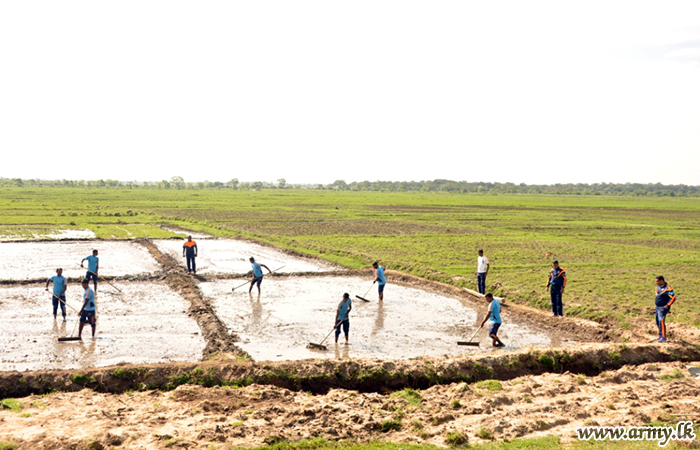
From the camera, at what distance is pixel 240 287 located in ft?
79.2

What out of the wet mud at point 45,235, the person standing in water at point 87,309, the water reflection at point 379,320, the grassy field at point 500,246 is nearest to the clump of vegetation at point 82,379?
the person standing in water at point 87,309

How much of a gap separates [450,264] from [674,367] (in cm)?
1602

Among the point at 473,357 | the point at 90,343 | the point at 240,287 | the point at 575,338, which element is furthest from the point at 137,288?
the point at 575,338

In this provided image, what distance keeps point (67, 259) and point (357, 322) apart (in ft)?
68.8

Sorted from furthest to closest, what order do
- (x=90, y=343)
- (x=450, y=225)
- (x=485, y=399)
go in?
(x=450, y=225)
(x=90, y=343)
(x=485, y=399)

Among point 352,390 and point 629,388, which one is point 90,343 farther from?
point 629,388

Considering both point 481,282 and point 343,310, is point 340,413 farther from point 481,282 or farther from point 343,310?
point 481,282

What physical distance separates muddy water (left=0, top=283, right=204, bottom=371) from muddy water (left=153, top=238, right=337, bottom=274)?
7.10 meters

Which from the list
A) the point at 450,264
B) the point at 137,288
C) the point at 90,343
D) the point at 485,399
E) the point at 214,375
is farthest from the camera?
the point at 450,264

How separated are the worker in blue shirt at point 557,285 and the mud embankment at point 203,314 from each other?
36.5ft

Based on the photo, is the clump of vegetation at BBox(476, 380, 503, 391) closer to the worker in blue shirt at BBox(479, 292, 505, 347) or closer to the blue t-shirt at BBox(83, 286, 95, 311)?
the worker in blue shirt at BBox(479, 292, 505, 347)

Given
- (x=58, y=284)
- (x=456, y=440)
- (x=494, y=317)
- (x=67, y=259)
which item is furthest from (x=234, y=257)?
(x=456, y=440)

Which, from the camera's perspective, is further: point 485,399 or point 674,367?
point 674,367

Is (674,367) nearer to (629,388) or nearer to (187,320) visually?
(629,388)
